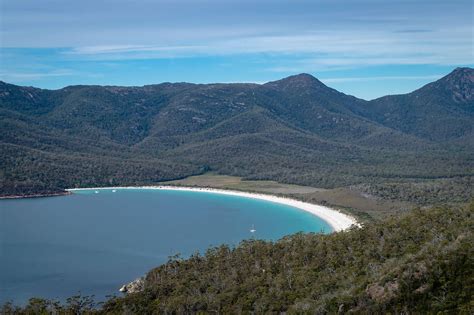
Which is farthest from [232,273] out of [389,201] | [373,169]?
[373,169]

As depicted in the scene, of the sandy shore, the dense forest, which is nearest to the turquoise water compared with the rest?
the sandy shore

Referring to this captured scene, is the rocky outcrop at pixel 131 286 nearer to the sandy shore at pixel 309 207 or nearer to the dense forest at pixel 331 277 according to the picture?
the dense forest at pixel 331 277

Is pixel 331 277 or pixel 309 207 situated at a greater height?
pixel 331 277

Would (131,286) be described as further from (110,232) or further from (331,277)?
(110,232)

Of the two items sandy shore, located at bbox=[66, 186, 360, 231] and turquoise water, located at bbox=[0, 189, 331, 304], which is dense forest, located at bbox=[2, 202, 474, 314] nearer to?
turquoise water, located at bbox=[0, 189, 331, 304]

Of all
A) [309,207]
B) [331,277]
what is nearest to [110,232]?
[309,207]

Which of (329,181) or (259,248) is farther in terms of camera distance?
(329,181)

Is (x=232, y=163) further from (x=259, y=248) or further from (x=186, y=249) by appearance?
(x=259, y=248)
